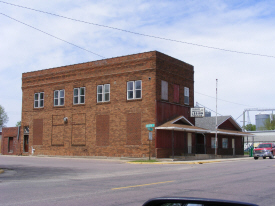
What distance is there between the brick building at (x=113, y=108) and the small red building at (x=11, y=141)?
4.91 ft

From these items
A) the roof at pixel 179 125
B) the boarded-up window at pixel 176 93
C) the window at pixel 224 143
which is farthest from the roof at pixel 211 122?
the boarded-up window at pixel 176 93

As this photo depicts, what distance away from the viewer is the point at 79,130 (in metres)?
37.5

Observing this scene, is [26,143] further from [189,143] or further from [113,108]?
[189,143]

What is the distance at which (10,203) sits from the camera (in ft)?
30.0

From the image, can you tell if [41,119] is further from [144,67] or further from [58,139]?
[144,67]

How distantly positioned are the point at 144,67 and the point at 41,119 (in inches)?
611

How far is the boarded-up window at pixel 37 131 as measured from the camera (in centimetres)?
4081

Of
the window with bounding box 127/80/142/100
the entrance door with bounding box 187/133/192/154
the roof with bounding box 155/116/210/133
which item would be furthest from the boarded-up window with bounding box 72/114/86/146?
the entrance door with bounding box 187/133/192/154

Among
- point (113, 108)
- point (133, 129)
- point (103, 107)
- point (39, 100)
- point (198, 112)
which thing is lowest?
point (133, 129)

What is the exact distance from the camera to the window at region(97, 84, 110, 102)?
3578cm

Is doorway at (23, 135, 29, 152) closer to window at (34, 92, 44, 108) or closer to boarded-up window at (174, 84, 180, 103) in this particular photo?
window at (34, 92, 44, 108)

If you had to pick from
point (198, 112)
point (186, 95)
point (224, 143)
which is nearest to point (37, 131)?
point (186, 95)

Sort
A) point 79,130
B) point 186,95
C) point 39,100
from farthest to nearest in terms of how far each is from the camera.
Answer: point 39,100 → point 186,95 → point 79,130

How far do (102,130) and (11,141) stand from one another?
16.2 m
